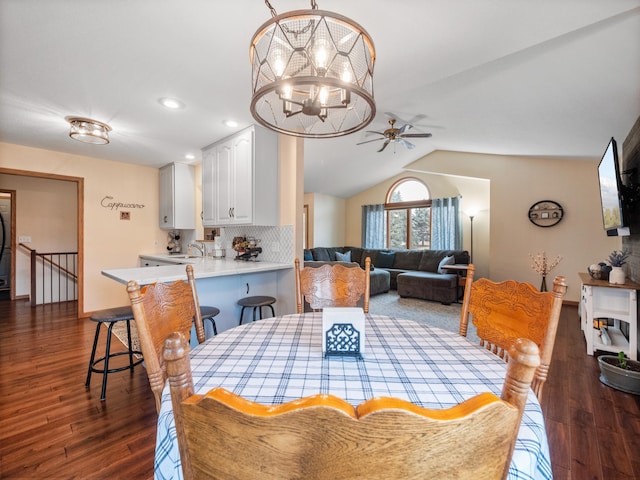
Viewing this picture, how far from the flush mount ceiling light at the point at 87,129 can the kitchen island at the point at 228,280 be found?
4.67 feet

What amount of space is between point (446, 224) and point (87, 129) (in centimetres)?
649

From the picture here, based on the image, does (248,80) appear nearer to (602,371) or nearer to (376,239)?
(602,371)

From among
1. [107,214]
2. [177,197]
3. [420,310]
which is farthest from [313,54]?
[107,214]

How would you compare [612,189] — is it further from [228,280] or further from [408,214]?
[408,214]

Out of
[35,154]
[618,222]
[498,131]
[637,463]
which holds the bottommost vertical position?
[637,463]

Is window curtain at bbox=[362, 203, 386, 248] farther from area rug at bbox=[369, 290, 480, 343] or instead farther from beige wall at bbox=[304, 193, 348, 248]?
area rug at bbox=[369, 290, 480, 343]

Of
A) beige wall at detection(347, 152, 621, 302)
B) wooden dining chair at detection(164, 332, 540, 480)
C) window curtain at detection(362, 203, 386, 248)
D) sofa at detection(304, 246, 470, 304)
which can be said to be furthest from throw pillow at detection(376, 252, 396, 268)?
wooden dining chair at detection(164, 332, 540, 480)

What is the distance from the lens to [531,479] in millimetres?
572

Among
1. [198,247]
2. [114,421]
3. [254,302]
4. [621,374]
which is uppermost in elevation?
[198,247]

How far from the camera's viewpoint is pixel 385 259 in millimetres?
6941

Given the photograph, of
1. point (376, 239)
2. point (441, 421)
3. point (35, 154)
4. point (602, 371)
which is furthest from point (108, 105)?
point (376, 239)

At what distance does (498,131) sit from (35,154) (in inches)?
240

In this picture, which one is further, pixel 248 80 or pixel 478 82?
pixel 478 82

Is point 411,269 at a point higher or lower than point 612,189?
lower
